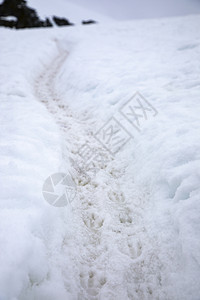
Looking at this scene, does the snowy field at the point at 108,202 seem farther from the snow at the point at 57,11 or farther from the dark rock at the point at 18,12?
the snow at the point at 57,11

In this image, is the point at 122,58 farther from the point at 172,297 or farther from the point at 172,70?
the point at 172,297

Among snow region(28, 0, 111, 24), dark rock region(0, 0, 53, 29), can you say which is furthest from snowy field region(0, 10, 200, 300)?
snow region(28, 0, 111, 24)

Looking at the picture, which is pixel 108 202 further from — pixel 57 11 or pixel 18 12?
pixel 57 11

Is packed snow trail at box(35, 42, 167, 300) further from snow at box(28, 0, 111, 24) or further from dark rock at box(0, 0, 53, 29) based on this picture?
snow at box(28, 0, 111, 24)

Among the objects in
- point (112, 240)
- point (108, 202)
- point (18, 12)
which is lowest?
point (112, 240)

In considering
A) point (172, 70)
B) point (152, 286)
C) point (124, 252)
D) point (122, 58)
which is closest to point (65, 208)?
point (124, 252)

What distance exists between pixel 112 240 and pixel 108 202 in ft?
2.83

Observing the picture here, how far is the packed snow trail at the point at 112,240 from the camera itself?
2713 millimetres

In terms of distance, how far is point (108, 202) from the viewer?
13.0 feet

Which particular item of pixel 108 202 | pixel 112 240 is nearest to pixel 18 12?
pixel 108 202

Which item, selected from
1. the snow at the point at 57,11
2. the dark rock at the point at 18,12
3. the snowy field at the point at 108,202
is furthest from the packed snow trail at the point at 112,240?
the snow at the point at 57,11

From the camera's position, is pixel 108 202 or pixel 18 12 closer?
pixel 108 202

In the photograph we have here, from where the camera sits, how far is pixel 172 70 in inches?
313

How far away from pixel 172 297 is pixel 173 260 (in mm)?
492
